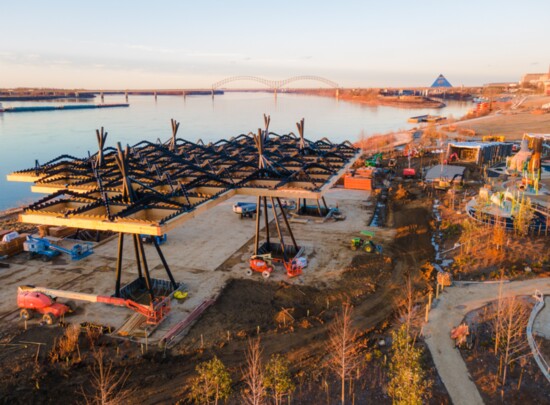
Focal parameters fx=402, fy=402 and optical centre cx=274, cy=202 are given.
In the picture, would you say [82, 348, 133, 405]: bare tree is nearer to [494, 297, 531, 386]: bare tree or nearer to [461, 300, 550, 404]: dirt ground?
[461, 300, 550, 404]: dirt ground

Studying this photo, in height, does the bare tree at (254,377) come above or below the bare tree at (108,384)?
above

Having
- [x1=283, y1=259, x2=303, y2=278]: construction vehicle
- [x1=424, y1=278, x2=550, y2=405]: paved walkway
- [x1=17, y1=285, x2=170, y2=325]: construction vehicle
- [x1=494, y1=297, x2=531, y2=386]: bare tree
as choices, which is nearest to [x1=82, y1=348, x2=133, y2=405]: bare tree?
[x1=17, y1=285, x2=170, y2=325]: construction vehicle

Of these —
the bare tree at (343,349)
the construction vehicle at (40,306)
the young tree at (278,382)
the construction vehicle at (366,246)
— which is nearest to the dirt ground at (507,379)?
the bare tree at (343,349)

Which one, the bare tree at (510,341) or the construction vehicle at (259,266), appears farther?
the construction vehicle at (259,266)

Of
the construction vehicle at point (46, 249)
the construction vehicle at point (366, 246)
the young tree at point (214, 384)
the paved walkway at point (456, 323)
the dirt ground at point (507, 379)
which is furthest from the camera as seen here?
the construction vehicle at point (366, 246)

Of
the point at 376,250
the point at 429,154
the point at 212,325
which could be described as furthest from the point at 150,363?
the point at 429,154

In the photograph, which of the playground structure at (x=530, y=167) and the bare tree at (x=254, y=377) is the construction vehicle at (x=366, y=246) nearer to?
the bare tree at (x=254, y=377)
